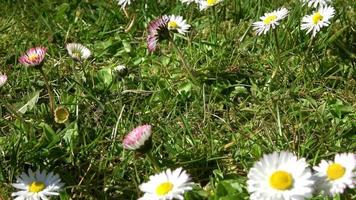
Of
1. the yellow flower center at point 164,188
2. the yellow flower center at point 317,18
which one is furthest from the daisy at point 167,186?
the yellow flower center at point 317,18

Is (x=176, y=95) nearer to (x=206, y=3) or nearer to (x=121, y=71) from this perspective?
(x=121, y=71)

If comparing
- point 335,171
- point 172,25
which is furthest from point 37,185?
point 172,25

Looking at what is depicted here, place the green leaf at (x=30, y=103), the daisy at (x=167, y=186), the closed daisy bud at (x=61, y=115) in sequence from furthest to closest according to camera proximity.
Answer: the green leaf at (x=30, y=103) < the closed daisy bud at (x=61, y=115) < the daisy at (x=167, y=186)

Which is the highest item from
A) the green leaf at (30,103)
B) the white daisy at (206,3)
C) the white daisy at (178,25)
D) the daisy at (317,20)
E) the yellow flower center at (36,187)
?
the white daisy at (206,3)

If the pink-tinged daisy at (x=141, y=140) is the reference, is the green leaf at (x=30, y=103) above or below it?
above

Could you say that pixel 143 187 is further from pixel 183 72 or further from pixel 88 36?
pixel 88 36

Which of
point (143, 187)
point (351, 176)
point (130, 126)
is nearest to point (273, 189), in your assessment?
point (351, 176)

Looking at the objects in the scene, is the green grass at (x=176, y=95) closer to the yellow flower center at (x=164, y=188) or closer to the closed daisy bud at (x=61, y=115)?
the closed daisy bud at (x=61, y=115)
